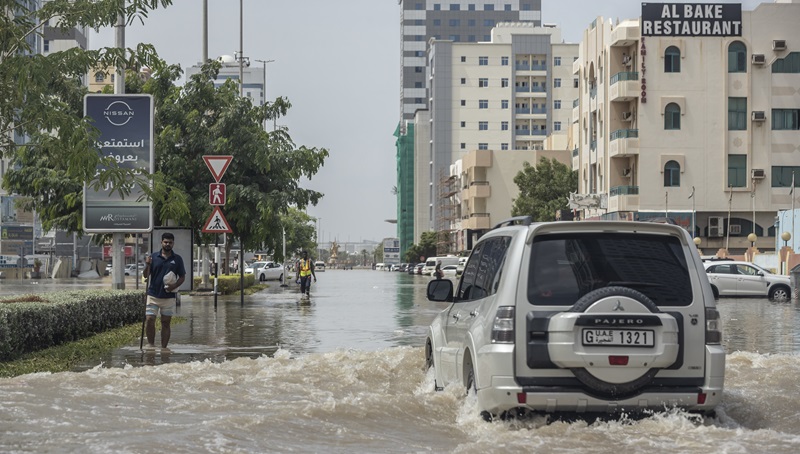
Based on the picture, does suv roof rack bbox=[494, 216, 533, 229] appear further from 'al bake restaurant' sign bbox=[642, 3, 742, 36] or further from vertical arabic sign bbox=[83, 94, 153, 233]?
'al bake restaurant' sign bbox=[642, 3, 742, 36]

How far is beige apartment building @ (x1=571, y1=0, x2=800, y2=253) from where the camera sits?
209 ft

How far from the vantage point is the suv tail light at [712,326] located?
789cm

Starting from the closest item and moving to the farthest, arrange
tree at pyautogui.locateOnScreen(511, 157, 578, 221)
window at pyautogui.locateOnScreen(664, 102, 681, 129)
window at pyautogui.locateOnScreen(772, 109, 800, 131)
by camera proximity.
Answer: window at pyautogui.locateOnScreen(772, 109, 800, 131), window at pyautogui.locateOnScreen(664, 102, 681, 129), tree at pyautogui.locateOnScreen(511, 157, 578, 221)

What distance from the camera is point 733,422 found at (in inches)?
336

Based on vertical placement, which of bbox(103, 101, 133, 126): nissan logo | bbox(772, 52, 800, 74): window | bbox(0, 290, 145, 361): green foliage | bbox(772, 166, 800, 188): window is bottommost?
bbox(0, 290, 145, 361): green foliage

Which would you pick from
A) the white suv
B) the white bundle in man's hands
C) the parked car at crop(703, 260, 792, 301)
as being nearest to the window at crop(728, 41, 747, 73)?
the parked car at crop(703, 260, 792, 301)

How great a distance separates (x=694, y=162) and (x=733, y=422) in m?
58.4

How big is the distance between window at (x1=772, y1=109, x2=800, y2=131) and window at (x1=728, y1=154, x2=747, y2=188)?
2525 mm

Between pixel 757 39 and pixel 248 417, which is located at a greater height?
pixel 757 39

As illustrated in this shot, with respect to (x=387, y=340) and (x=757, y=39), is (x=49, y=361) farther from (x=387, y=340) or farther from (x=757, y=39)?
(x=757, y=39)

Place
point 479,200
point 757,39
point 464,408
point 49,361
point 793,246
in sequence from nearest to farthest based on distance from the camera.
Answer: point 464,408, point 49,361, point 793,246, point 757,39, point 479,200

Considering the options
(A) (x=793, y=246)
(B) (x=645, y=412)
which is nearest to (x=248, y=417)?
(B) (x=645, y=412)

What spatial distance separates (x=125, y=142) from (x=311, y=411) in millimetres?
14015

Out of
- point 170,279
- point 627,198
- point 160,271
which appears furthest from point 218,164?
point 627,198
